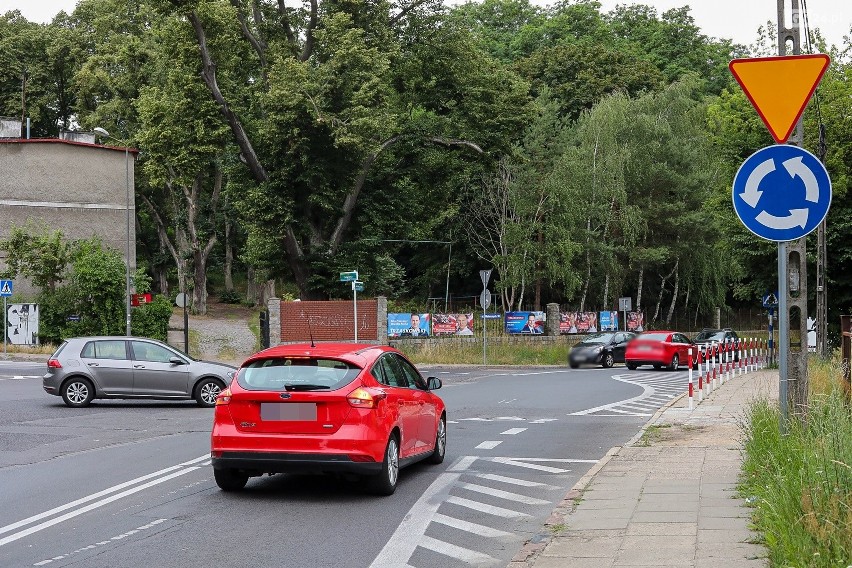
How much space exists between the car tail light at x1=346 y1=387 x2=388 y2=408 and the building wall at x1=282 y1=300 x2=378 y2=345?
3310cm

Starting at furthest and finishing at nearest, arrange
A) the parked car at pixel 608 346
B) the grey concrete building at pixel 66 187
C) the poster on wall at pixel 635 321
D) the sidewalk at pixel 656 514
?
the poster on wall at pixel 635 321 → the grey concrete building at pixel 66 187 → the parked car at pixel 608 346 → the sidewalk at pixel 656 514

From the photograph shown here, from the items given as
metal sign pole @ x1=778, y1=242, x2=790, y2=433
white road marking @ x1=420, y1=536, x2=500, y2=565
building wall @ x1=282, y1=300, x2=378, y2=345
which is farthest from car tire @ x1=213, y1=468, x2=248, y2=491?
building wall @ x1=282, y1=300, x2=378, y2=345

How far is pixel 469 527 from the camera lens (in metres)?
8.98

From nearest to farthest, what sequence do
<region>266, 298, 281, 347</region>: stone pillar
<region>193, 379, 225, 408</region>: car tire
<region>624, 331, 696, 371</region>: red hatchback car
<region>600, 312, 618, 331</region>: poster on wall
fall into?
<region>193, 379, 225, 408</region>: car tire < <region>624, 331, 696, 371</region>: red hatchback car < <region>266, 298, 281, 347</region>: stone pillar < <region>600, 312, 618, 331</region>: poster on wall

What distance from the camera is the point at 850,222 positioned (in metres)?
37.8

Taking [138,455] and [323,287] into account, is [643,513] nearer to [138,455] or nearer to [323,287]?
[138,455]

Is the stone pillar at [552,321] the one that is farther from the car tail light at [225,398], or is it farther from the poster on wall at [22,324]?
the car tail light at [225,398]

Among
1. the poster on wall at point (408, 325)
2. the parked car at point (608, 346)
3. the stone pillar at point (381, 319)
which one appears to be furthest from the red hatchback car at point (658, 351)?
the stone pillar at point (381, 319)

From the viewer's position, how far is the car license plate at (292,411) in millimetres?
10164

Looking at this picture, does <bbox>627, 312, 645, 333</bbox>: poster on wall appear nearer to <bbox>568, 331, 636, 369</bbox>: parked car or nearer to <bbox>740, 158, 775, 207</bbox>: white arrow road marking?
<bbox>568, 331, 636, 369</bbox>: parked car

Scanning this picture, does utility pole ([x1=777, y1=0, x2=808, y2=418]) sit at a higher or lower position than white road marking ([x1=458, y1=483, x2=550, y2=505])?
higher

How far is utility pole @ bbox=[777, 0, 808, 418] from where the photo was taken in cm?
945

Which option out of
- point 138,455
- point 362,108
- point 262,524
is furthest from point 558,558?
point 362,108

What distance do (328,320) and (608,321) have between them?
18.0 meters
